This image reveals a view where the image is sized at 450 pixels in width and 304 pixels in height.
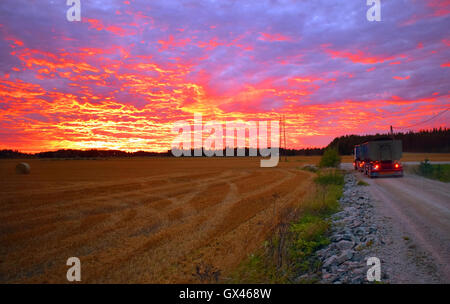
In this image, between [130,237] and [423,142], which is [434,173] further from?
[423,142]

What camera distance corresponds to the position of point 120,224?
10.7 metres

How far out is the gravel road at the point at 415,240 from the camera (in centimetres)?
505

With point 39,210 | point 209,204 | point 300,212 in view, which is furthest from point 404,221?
point 39,210

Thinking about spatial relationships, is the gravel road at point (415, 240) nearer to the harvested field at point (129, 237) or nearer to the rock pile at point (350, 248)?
the rock pile at point (350, 248)

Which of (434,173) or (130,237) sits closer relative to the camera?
(130,237)

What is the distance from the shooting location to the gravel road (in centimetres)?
505

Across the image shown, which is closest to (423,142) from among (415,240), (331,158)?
(331,158)

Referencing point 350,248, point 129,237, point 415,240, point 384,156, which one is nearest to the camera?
point 350,248

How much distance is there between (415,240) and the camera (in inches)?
268

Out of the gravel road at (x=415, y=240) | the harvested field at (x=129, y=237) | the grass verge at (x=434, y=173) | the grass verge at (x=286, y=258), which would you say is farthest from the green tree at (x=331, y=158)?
the grass verge at (x=286, y=258)

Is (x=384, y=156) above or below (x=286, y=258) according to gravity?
above

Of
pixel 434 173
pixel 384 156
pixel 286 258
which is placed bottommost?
pixel 286 258
